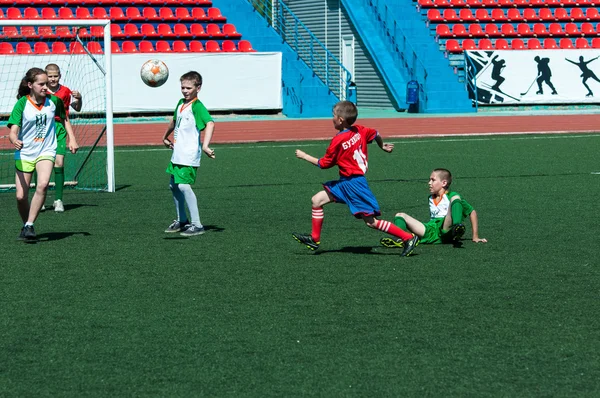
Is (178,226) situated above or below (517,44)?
below

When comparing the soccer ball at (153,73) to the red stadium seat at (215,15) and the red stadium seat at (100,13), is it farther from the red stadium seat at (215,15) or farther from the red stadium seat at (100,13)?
the red stadium seat at (215,15)

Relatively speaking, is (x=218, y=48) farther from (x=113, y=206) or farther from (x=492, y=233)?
(x=492, y=233)

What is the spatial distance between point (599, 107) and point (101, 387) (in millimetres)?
29486

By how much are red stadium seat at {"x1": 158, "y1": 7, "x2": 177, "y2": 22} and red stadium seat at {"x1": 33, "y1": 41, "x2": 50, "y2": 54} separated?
4571 mm

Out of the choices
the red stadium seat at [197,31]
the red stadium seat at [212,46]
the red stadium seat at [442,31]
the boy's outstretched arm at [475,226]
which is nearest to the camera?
the boy's outstretched arm at [475,226]

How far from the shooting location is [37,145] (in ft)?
31.0

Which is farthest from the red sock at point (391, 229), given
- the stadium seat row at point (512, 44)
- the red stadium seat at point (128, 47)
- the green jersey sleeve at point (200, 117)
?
the stadium seat row at point (512, 44)

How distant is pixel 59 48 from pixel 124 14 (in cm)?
477

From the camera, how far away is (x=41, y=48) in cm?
2755

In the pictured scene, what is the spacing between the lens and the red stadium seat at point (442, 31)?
3338 cm

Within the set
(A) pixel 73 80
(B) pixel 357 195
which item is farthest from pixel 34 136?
(A) pixel 73 80

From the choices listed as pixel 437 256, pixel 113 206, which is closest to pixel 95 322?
pixel 437 256

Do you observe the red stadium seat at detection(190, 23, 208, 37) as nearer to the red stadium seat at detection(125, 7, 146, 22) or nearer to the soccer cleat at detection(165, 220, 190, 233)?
the red stadium seat at detection(125, 7, 146, 22)

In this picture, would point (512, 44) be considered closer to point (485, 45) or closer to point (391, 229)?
point (485, 45)
